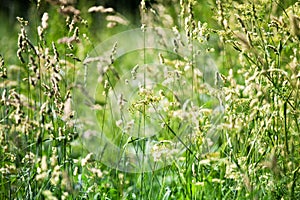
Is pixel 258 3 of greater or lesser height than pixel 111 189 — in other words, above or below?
above

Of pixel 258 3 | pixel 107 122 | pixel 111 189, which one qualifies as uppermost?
pixel 258 3

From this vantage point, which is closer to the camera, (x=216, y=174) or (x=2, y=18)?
(x=216, y=174)

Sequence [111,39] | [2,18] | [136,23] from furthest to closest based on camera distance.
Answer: [2,18] → [136,23] → [111,39]

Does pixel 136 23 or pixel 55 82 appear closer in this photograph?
pixel 55 82

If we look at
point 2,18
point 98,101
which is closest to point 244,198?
point 98,101

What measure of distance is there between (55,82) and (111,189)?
1.99 feet

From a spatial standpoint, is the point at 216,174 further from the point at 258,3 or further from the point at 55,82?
the point at 55,82

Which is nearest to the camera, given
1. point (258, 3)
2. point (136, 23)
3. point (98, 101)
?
point (258, 3)

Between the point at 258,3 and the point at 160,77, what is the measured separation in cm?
110

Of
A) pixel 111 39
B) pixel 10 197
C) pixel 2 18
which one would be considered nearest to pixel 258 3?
pixel 10 197

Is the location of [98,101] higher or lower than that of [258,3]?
lower

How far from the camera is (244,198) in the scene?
2.11m

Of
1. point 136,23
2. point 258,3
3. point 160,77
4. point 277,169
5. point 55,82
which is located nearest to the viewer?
point 277,169

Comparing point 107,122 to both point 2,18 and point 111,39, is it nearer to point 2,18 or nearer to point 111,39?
point 111,39
